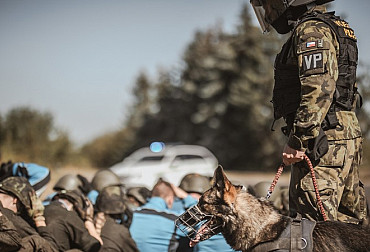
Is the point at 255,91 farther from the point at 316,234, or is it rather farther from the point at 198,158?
the point at 316,234

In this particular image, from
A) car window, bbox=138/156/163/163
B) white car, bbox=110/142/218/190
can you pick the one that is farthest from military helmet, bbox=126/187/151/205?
car window, bbox=138/156/163/163

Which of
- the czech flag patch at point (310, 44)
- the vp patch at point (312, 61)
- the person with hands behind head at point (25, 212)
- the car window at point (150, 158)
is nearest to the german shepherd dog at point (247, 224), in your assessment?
the vp patch at point (312, 61)

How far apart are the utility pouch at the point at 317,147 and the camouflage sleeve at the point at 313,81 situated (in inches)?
2.9

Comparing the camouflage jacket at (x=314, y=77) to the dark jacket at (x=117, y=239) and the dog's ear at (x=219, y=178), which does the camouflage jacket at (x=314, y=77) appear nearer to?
the dog's ear at (x=219, y=178)

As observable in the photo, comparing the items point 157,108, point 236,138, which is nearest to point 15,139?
point 236,138

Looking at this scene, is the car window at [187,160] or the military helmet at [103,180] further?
the car window at [187,160]

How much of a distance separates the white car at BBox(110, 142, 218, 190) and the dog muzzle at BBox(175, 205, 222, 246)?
1317cm

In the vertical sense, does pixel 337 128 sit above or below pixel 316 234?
above

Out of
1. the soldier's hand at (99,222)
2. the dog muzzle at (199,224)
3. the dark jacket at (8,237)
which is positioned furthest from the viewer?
the soldier's hand at (99,222)

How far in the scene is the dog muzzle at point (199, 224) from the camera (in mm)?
3900

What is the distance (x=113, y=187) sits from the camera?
7004 mm

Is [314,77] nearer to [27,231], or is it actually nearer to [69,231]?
[27,231]

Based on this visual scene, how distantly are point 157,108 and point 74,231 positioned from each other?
37535mm

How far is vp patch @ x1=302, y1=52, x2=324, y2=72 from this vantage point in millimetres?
4105
